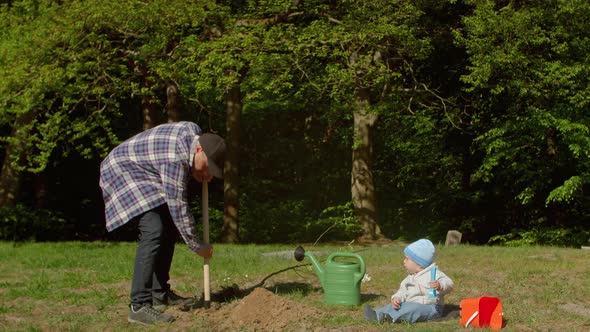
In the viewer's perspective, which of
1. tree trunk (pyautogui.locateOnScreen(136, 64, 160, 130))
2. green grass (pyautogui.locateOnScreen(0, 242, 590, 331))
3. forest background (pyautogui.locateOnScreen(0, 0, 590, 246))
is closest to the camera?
green grass (pyautogui.locateOnScreen(0, 242, 590, 331))

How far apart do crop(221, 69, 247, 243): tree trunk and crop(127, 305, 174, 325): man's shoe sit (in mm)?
13280

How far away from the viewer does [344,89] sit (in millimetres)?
16531

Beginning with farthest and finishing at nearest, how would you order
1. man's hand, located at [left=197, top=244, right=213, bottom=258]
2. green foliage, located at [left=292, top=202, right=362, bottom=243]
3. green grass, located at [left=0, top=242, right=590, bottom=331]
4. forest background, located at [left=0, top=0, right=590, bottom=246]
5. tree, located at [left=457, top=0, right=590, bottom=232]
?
green foliage, located at [left=292, top=202, right=362, bottom=243] < tree, located at [left=457, top=0, right=590, bottom=232] < forest background, located at [left=0, top=0, right=590, bottom=246] < man's hand, located at [left=197, top=244, right=213, bottom=258] < green grass, located at [left=0, top=242, right=590, bottom=331]

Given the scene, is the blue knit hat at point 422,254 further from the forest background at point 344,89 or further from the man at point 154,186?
the forest background at point 344,89

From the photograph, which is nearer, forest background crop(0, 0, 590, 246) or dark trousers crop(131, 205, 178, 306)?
dark trousers crop(131, 205, 178, 306)

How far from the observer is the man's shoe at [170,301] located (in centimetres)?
711

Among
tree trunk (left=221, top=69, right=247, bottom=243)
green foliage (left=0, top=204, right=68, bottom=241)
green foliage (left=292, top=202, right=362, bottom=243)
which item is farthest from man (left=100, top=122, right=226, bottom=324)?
green foliage (left=292, top=202, right=362, bottom=243)

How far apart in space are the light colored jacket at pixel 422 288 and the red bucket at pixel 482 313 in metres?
0.26

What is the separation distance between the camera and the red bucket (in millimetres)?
6410

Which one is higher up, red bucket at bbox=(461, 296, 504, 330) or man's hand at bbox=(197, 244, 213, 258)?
man's hand at bbox=(197, 244, 213, 258)

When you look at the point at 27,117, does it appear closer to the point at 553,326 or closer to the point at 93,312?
the point at 93,312

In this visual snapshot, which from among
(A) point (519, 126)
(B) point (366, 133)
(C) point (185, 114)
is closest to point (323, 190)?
(C) point (185, 114)

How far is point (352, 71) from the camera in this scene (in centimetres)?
1612

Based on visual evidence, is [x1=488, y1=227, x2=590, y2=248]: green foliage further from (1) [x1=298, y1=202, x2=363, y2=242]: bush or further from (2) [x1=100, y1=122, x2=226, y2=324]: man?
(2) [x1=100, y1=122, x2=226, y2=324]: man
